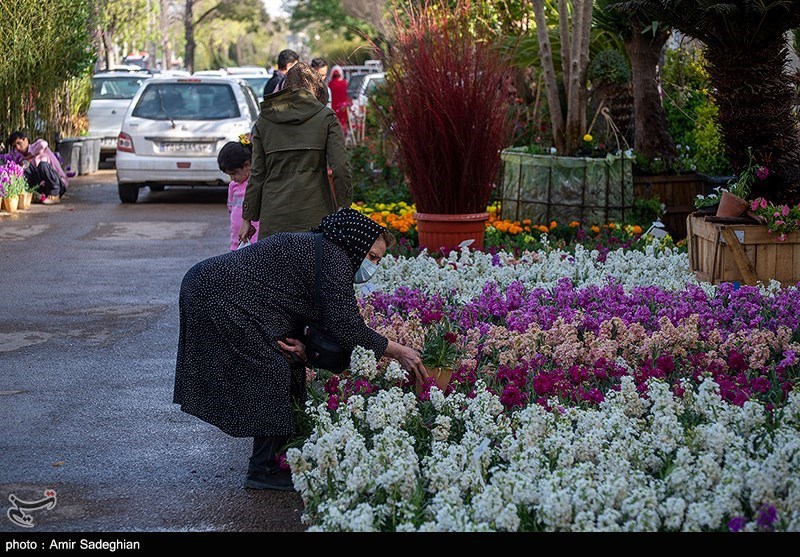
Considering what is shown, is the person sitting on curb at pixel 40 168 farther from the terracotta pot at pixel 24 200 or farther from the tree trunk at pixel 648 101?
the tree trunk at pixel 648 101

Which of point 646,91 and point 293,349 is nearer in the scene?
point 293,349

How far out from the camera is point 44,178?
17031 millimetres

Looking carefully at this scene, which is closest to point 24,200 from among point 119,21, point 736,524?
point 736,524

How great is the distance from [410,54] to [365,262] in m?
4.58

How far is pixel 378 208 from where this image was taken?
39.8 feet

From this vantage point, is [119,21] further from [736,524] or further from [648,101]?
[736,524]

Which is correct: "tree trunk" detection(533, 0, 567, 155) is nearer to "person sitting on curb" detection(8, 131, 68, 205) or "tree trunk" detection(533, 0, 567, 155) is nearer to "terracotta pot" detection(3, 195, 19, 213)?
"terracotta pot" detection(3, 195, 19, 213)

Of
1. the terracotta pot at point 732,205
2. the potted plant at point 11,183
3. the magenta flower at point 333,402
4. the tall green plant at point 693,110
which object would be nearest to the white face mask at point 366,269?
the magenta flower at point 333,402

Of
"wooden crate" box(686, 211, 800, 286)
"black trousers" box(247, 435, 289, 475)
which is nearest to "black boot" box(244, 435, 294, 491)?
"black trousers" box(247, 435, 289, 475)

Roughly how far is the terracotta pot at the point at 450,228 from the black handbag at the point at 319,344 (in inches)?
185

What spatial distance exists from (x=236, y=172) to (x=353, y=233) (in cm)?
298

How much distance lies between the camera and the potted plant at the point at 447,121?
9.33 m
